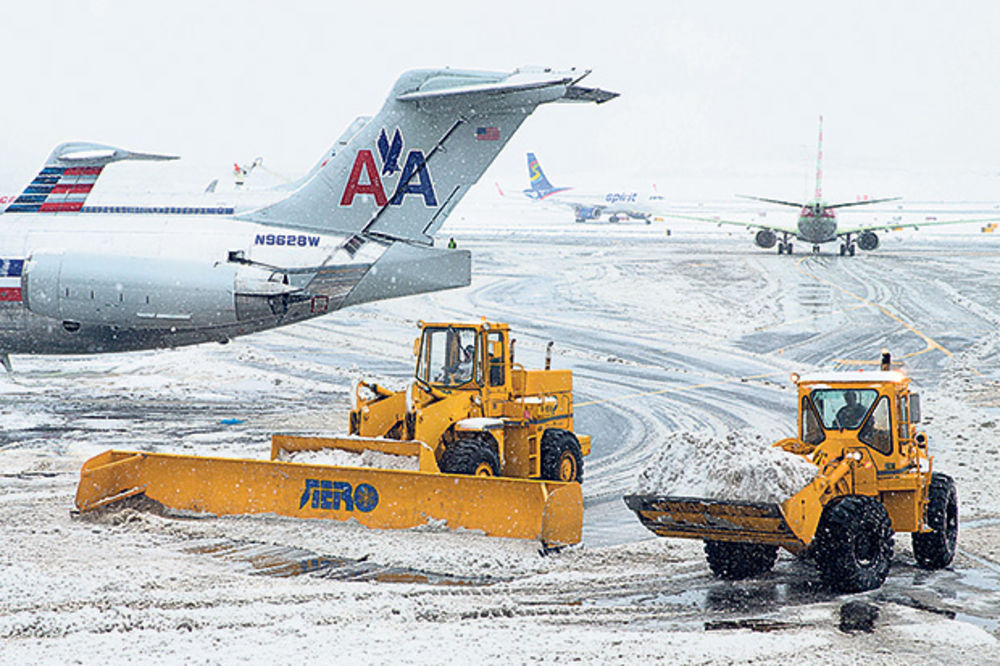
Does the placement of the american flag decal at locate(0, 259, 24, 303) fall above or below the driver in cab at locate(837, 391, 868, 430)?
above

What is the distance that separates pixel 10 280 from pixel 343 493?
10101mm

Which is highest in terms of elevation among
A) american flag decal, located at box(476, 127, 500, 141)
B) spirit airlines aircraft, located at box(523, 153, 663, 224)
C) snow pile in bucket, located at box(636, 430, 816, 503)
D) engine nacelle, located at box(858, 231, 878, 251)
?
spirit airlines aircraft, located at box(523, 153, 663, 224)

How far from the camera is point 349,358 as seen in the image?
2959 cm

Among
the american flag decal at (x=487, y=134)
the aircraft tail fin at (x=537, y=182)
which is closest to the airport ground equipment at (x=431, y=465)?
the american flag decal at (x=487, y=134)

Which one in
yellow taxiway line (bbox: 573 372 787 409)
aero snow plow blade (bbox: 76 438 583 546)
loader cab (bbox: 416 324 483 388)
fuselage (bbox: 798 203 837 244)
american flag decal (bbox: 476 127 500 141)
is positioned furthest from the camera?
fuselage (bbox: 798 203 837 244)

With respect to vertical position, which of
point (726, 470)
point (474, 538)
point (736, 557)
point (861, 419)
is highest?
point (861, 419)

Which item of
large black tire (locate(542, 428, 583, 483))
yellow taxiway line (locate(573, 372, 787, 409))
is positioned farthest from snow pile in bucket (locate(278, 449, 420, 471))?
yellow taxiway line (locate(573, 372, 787, 409))

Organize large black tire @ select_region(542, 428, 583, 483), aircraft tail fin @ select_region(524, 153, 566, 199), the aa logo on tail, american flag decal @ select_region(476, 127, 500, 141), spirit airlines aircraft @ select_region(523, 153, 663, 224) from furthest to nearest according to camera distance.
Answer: aircraft tail fin @ select_region(524, 153, 566, 199), spirit airlines aircraft @ select_region(523, 153, 663, 224), the aa logo on tail, american flag decal @ select_region(476, 127, 500, 141), large black tire @ select_region(542, 428, 583, 483)

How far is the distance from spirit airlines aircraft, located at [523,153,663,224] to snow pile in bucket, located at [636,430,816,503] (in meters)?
→ 104

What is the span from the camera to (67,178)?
802 inches

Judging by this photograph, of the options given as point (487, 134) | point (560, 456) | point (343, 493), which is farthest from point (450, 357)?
point (487, 134)

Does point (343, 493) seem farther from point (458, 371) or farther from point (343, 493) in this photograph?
point (458, 371)

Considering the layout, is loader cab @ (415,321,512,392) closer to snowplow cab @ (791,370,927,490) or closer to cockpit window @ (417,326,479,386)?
cockpit window @ (417,326,479,386)

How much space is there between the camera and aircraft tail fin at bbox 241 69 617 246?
18.2m
